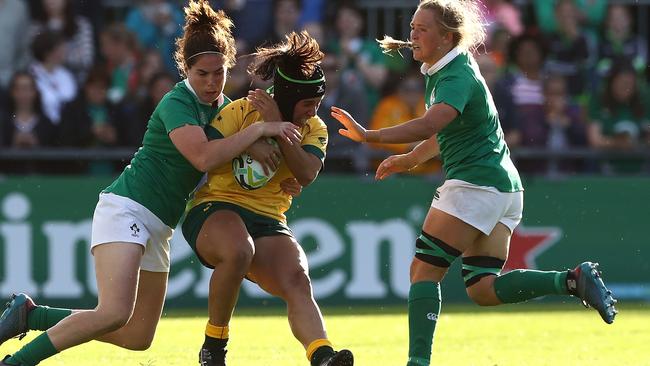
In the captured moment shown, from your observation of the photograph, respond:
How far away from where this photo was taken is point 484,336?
10.3m

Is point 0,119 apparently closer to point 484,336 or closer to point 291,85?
point 484,336

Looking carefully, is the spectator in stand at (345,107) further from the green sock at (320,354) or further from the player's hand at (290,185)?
the green sock at (320,354)

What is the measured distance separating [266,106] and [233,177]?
0.45 meters

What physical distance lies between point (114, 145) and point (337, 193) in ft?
7.41

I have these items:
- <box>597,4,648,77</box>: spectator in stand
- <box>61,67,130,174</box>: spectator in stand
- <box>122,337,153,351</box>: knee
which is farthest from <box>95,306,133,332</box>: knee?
<box>597,4,648,77</box>: spectator in stand

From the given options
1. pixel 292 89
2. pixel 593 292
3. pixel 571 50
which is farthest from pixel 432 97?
pixel 571 50

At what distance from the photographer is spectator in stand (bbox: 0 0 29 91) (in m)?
14.1

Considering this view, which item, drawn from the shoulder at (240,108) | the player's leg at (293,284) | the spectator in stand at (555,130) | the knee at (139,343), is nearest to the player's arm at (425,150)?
the player's leg at (293,284)

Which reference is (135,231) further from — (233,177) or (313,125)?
(313,125)

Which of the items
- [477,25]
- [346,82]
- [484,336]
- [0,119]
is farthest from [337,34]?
[477,25]

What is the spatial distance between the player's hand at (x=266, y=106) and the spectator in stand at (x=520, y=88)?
6877 mm

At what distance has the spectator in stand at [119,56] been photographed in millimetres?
14000

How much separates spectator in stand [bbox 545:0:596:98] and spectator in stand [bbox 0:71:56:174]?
5457 millimetres

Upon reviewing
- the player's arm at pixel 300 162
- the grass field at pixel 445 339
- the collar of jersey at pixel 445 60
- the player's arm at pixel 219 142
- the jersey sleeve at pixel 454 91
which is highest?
the collar of jersey at pixel 445 60
